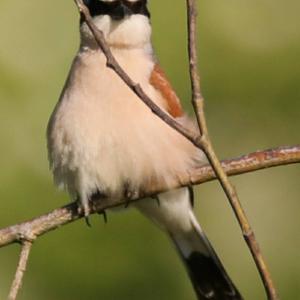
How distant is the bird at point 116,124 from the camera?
3.96 metres

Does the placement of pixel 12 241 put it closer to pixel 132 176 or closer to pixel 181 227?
pixel 132 176

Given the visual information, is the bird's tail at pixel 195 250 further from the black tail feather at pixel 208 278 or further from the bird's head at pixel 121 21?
the bird's head at pixel 121 21

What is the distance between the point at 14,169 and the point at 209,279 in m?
0.95

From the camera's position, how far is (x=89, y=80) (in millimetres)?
4102

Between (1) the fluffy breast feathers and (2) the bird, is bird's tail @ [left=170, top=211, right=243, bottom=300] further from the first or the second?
(1) the fluffy breast feathers

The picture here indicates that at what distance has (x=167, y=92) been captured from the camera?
4.15 m

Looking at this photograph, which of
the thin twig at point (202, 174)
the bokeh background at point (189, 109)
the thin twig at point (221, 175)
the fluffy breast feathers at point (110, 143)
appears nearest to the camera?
the thin twig at point (221, 175)

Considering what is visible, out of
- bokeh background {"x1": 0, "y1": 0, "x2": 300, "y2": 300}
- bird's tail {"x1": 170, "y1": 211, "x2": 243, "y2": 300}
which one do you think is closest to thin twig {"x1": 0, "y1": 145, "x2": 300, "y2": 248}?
bokeh background {"x1": 0, "y1": 0, "x2": 300, "y2": 300}

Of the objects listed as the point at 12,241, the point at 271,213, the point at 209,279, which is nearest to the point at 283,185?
the point at 271,213

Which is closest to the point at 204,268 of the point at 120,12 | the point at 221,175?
the point at 120,12

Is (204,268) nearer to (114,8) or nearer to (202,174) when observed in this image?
(202,174)

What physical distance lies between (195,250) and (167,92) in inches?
32.0

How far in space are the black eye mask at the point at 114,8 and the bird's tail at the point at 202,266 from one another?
36.2 inches

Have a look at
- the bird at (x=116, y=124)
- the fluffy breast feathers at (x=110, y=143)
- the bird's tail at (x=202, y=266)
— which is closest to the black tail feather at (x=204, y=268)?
the bird's tail at (x=202, y=266)
